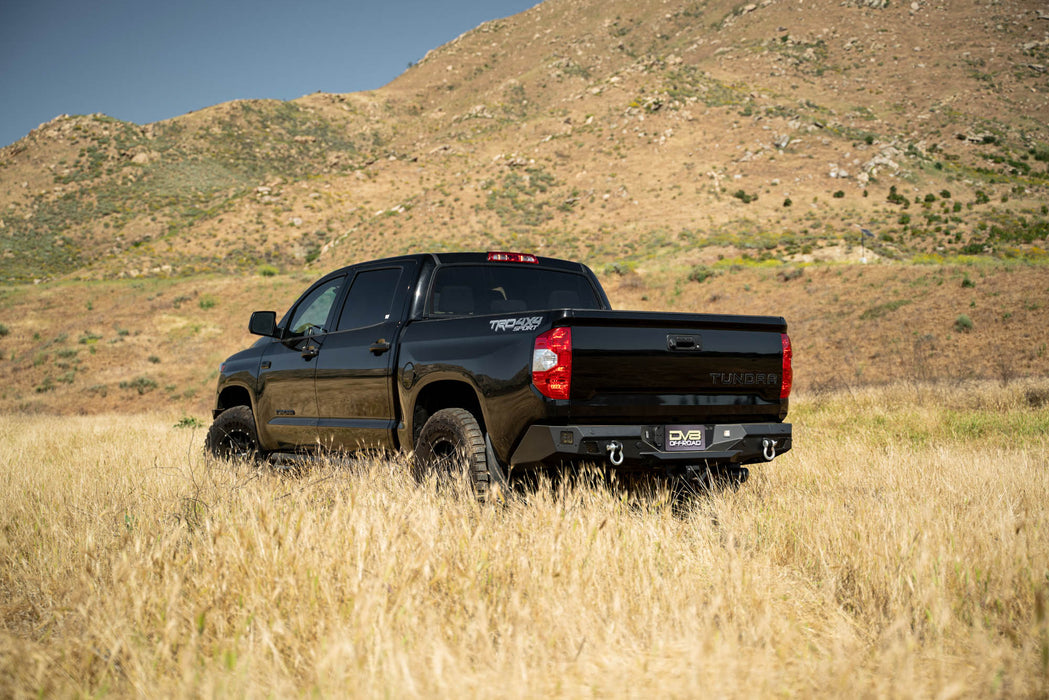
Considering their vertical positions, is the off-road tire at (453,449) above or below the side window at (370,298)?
below

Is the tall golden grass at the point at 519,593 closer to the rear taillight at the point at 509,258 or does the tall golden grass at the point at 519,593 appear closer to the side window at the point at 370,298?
the side window at the point at 370,298

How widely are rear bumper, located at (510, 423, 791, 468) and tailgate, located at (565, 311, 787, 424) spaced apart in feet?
0.34

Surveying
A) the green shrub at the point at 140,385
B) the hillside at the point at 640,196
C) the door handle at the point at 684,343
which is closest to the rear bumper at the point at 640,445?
the door handle at the point at 684,343

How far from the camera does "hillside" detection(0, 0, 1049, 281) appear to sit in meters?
42.1

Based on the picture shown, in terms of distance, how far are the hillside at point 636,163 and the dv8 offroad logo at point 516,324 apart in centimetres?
3260

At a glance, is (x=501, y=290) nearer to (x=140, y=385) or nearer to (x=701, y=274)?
(x=140, y=385)

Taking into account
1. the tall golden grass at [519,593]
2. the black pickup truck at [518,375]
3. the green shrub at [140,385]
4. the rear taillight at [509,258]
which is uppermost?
the rear taillight at [509,258]

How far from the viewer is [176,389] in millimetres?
25344

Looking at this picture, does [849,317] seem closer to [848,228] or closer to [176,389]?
[848,228]

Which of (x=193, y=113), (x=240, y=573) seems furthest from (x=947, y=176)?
(x=193, y=113)

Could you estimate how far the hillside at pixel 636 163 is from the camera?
4209 cm

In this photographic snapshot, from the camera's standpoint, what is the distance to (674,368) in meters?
4.80

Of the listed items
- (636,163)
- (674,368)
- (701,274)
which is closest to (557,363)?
(674,368)

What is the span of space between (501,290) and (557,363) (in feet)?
6.37
